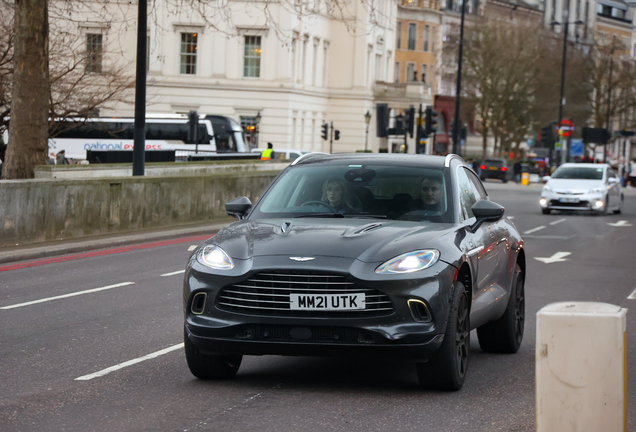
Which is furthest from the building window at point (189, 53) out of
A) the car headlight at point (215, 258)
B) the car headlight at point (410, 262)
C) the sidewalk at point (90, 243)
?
the car headlight at point (410, 262)

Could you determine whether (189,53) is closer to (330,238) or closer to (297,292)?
(330,238)

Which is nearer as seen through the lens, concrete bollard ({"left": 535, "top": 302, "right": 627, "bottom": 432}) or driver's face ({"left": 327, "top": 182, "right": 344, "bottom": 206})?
concrete bollard ({"left": 535, "top": 302, "right": 627, "bottom": 432})

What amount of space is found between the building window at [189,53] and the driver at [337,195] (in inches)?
2330

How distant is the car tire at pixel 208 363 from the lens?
23.5 ft

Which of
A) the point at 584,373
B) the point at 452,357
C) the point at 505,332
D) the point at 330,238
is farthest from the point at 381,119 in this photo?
the point at 584,373

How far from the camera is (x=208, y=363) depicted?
7207 millimetres

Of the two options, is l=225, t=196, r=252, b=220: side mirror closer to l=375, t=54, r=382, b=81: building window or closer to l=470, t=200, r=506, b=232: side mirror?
l=470, t=200, r=506, b=232: side mirror

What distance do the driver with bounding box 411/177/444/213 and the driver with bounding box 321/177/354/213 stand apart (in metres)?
→ 0.46

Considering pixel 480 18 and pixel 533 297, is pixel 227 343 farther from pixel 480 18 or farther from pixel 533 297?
pixel 480 18

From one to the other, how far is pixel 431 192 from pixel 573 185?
25897 millimetres

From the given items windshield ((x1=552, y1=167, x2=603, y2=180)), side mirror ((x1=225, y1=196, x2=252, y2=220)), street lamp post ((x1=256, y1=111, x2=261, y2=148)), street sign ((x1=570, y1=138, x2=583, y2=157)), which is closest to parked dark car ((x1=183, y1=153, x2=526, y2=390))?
side mirror ((x1=225, y1=196, x2=252, y2=220))

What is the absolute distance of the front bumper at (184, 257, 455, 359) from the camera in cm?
663

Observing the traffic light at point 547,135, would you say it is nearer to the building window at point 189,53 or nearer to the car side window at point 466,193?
the building window at point 189,53

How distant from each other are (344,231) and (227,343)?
1.03 meters
